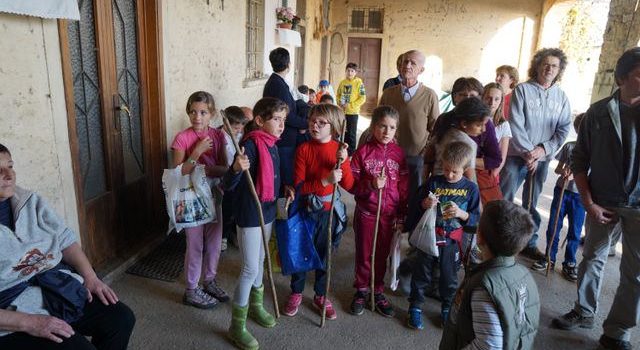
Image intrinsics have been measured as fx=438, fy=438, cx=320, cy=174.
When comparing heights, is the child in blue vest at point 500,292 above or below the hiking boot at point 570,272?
above

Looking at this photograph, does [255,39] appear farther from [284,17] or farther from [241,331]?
[241,331]

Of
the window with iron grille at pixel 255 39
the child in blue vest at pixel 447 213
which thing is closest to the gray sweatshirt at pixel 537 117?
the child in blue vest at pixel 447 213

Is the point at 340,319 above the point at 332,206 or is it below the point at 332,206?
below

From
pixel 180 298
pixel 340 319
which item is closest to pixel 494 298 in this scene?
pixel 340 319

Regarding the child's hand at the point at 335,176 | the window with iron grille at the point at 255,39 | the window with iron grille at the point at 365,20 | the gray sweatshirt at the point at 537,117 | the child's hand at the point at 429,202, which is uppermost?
the window with iron grille at the point at 365,20

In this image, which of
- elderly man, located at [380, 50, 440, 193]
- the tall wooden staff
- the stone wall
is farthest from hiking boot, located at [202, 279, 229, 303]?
the stone wall

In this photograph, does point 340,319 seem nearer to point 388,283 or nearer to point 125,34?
point 388,283

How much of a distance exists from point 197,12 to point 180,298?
254cm

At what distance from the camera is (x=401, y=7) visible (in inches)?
482

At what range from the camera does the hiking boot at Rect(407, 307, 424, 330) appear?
107 inches

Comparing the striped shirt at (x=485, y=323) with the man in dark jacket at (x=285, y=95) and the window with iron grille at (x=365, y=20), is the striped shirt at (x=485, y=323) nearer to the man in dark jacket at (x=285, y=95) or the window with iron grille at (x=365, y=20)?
the man in dark jacket at (x=285, y=95)

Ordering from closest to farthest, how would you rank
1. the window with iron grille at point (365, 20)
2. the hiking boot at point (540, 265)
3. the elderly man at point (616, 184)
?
the elderly man at point (616, 184)
the hiking boot at point (540, 265)
the window with iron grille at point (365, 20)

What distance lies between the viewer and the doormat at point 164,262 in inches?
128

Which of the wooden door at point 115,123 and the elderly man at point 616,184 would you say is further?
the wooden door at point 115,123
